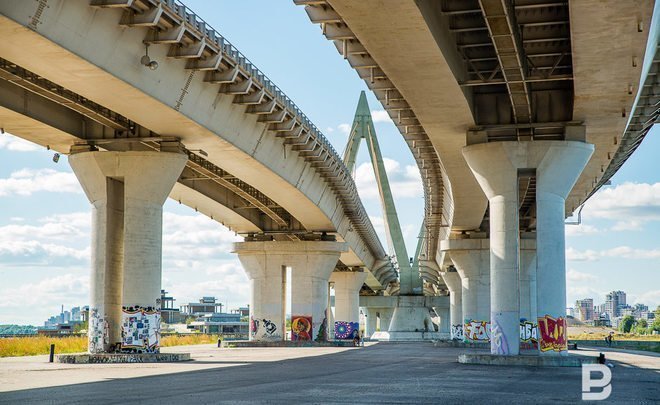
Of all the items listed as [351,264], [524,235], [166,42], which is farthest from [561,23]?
[351,264]

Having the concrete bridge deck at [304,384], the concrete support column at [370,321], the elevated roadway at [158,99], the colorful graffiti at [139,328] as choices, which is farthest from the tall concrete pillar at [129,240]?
the concrete support column at [370,321]

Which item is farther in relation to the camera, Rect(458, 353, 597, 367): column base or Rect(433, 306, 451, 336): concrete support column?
Rect(433, 306, 451, 336): concrete support column

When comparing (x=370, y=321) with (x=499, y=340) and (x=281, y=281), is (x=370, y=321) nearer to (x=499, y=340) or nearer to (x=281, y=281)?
(x=281, y=281)

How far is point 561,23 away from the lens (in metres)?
31.5

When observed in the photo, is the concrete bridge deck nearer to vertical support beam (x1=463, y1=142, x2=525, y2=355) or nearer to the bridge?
vertical support beam (x1=463, y1=142, x2=525, y2=355)

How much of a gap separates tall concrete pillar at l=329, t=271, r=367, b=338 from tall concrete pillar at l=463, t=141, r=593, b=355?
68261 millimetres

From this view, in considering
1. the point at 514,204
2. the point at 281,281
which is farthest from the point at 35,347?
the point at 514,204

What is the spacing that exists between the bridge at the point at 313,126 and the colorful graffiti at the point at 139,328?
8 centimetres

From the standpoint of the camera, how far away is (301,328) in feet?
252

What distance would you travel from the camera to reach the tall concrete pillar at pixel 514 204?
43344 mm

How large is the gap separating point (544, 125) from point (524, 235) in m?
37.4

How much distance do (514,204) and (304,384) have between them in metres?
19.9

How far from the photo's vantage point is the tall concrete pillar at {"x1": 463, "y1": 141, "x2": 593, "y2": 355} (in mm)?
43344

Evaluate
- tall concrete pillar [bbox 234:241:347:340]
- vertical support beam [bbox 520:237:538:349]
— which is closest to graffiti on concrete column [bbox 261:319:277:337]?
tall concrete pillar [bbox 234:241:347:340]
